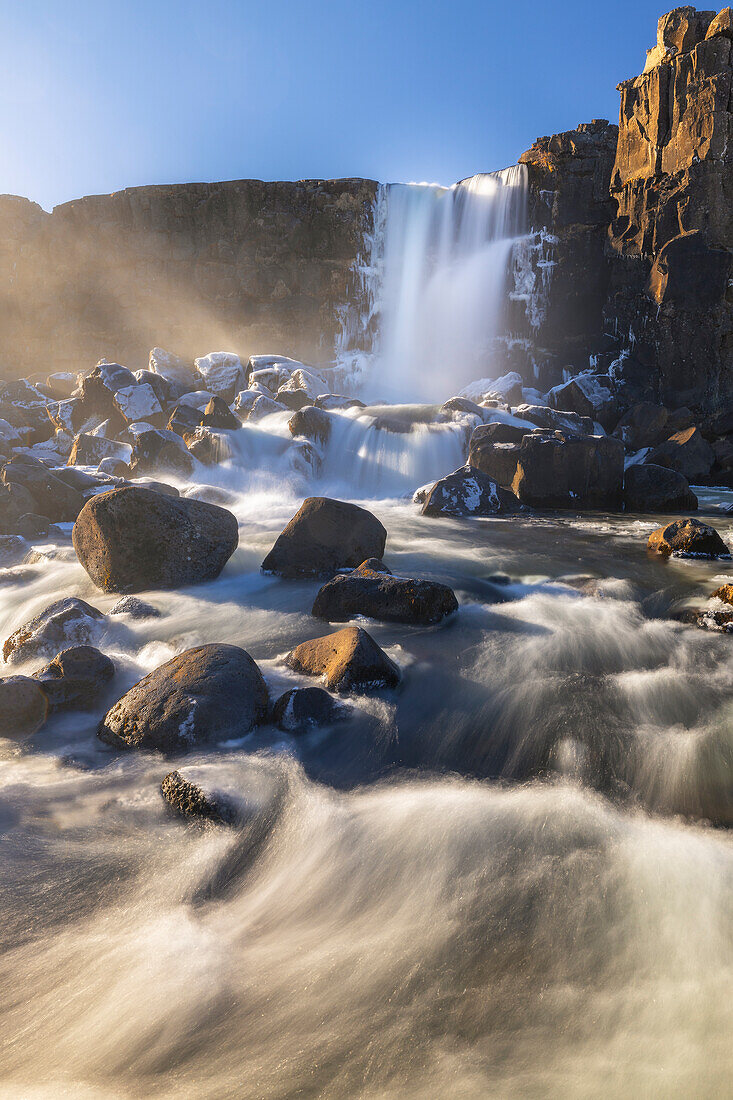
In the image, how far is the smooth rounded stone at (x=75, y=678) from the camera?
347 cm

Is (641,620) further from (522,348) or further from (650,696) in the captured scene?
(522,348)

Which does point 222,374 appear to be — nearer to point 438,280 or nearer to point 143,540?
point 438,280

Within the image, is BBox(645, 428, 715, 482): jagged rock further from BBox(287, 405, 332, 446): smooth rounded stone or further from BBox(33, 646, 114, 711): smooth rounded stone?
BBox(33, 646, 114, 711): smooth rounded stone

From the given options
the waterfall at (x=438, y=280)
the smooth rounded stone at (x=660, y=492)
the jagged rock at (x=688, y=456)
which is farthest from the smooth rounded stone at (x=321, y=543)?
the waterfall at (x=438, y=280)

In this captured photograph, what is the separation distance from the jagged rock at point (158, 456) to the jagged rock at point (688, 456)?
9912 mm

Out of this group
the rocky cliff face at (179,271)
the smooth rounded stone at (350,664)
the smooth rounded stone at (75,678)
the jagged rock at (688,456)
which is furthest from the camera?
the rocky cliff face at (179,271)

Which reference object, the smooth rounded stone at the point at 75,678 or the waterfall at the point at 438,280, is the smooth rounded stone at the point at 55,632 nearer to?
the smooth rounded stone at the point at 75,678

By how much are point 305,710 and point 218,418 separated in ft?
38.3

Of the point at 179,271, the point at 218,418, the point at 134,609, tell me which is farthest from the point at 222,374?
the point at 179,271

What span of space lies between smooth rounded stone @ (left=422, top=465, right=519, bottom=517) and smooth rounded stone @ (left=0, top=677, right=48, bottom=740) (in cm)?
737

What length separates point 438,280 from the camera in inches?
1009

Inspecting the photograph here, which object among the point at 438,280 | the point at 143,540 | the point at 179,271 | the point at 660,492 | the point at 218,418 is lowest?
the point at 143,540

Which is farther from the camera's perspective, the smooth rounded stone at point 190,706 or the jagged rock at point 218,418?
the jagged rock at point 218,418

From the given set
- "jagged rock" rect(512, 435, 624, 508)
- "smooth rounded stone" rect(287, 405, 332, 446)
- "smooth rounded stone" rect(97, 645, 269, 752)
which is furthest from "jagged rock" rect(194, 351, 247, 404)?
"smooth rounded stone" rect(97, 645, 269, 752)
